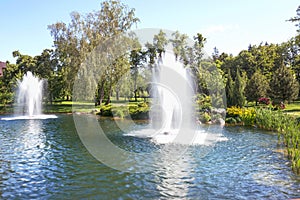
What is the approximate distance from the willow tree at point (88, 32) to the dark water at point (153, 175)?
19925 millimetres

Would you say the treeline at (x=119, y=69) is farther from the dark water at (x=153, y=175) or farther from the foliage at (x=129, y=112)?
the dark water at (x=153, y=175)

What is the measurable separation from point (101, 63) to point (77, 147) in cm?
1937

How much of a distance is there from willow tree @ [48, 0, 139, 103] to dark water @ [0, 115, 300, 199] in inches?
784

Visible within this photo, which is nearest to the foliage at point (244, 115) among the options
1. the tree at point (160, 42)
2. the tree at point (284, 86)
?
the tree at point (284, 86)

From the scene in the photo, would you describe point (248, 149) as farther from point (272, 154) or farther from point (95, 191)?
point (95, 191)

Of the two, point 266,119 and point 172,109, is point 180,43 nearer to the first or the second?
point 266,119

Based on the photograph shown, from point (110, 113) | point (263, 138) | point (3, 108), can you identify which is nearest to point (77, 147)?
point (263, 138)

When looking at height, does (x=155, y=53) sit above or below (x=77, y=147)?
above

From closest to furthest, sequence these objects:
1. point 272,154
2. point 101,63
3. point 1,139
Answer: point 272,154 → point 1,139 → point 101,63

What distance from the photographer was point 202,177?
7.87 meters

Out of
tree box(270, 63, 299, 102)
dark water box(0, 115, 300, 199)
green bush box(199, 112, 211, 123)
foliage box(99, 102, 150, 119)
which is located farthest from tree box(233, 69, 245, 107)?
dark water box(0, 115, 300, 199)

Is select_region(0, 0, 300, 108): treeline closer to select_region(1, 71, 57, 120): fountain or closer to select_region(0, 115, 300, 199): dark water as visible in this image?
select_region(1, 71, 57, 120): fountain

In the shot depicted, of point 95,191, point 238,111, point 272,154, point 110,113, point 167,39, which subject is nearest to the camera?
point 95,191

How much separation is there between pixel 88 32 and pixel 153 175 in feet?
83.2
